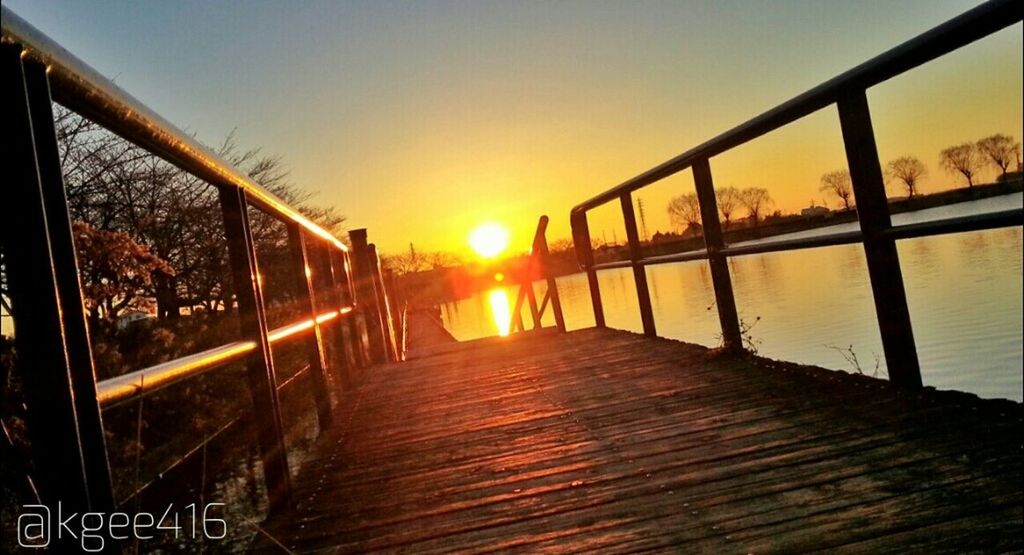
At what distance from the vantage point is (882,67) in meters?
1.79

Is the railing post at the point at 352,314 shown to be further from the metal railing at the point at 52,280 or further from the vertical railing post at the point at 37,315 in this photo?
the vertical railing post at the point at 37,315

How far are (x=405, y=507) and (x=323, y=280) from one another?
97.3 inches

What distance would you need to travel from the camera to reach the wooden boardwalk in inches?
50.4

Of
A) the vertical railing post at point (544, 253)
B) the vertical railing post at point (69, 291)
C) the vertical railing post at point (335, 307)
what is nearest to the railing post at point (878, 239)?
the vertical railing post at point (69, 291)

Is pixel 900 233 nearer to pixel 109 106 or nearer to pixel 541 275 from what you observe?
pixel 109 106

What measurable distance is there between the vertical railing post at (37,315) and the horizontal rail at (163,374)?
8 centimetres

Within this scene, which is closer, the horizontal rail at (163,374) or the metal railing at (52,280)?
the metal railing at (52,280)

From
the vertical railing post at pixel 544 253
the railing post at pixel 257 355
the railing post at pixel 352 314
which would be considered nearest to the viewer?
the railing post at pixel 257 355

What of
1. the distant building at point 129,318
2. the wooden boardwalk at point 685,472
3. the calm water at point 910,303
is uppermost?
the distant building at point 129,318

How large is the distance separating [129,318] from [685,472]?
3.88 meters

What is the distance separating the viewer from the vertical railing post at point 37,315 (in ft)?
2.81

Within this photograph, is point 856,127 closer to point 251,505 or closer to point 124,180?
point 251,505

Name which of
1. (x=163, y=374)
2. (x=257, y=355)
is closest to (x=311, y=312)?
(x=257, y=355)

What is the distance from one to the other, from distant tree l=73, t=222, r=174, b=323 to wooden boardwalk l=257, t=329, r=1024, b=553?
167 centimetres
